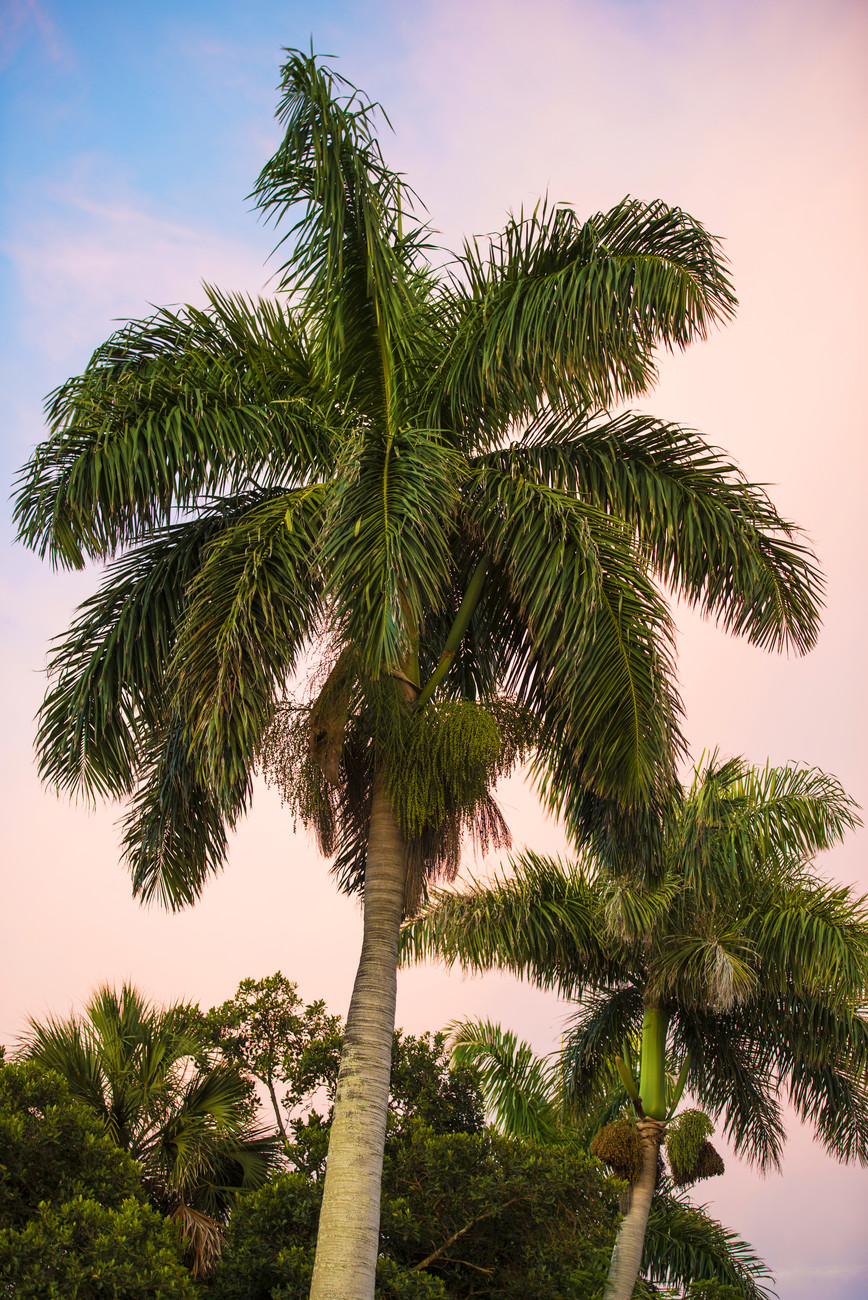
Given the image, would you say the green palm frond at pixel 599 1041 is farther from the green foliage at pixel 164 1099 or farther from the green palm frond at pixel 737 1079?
the green foliage at pixel 164 1099

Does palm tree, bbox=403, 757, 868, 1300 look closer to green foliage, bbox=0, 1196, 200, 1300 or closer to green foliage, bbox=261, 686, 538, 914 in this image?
green foliage, bbox=261, 686, 538, 914

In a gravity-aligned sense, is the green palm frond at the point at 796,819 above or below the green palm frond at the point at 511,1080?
above

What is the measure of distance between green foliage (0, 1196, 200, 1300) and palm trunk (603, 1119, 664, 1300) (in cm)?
669

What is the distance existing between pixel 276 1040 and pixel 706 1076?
681cm

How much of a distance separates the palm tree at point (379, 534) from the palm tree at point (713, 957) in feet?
18.6

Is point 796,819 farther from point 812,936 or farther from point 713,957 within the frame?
point 713,957

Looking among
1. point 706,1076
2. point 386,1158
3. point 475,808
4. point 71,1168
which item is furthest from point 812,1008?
point 71,1168

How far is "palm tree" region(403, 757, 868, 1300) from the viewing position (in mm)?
14688

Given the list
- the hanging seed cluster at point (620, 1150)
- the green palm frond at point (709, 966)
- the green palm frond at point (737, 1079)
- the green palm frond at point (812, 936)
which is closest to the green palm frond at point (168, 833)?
the green palm frond at point (709, 966)

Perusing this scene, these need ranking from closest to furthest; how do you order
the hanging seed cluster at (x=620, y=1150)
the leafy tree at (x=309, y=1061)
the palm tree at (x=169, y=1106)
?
1. the palm tree at (x=169, y=1106)
2. the leafy tree at (x=309, y=1061)
3. the hanging seed cluster at (x=620, y=1150)

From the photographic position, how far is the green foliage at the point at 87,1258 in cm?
803

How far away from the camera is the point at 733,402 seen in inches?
814

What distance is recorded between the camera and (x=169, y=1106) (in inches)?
443

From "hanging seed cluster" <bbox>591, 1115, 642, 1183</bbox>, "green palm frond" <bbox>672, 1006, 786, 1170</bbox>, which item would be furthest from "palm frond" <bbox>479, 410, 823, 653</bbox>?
"green palm frond" <bbox>672, 1006, 786, 1170</bbox>
